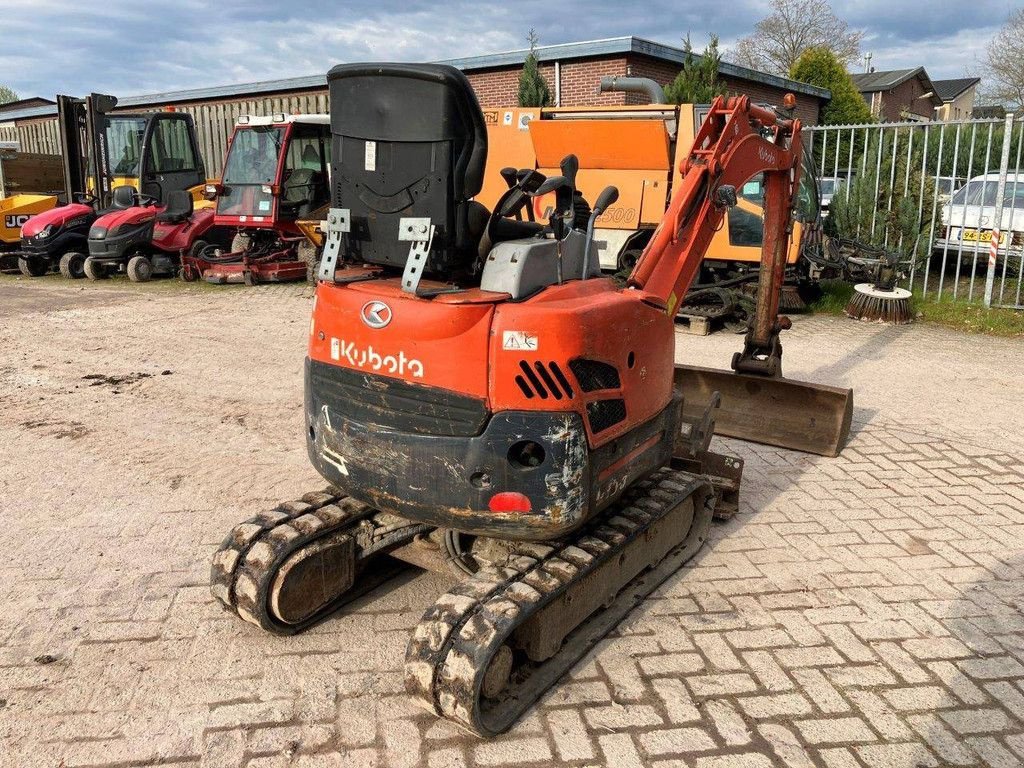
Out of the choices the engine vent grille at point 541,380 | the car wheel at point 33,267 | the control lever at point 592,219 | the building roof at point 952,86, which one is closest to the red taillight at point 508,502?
the engine vent grille at point 541,380

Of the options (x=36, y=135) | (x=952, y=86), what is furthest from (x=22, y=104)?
(x=952, y=86)

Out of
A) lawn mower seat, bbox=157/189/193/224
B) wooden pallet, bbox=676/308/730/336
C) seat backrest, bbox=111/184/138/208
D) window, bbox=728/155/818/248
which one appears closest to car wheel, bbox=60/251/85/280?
seat backrest, bbox=111/184/138/208

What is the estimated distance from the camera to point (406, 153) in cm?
325

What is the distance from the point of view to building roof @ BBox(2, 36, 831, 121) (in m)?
17.1

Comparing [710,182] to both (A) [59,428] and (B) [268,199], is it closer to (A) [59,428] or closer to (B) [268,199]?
(A) [59,428]

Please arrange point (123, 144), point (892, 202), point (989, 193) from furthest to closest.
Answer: point (123, 144) < point (989, 193) < point (892, 202)

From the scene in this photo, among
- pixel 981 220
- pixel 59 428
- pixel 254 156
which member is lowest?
pixel 59 428

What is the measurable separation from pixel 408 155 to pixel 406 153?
0.4 inches

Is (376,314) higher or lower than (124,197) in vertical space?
lower

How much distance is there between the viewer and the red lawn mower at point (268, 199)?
13695mm

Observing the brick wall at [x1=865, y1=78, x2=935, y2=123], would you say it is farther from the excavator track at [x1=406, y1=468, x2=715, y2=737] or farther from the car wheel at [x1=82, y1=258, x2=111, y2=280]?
the excavator track at [x1=406, y1=468, x2=715, y2=737]

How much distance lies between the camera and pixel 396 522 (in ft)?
12.9

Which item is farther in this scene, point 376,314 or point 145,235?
point 145,235

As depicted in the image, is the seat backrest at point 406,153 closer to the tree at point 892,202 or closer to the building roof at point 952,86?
the tree at point 892,202
